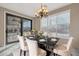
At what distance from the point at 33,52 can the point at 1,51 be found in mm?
644

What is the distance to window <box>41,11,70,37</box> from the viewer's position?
2.28 m

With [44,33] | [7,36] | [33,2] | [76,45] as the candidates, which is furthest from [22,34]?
[76,45]

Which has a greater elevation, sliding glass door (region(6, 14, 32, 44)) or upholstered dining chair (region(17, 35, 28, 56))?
sliding glass door (region(6, 14, 32, 44))

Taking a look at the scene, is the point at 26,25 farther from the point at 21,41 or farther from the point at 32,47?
the point at 32,47

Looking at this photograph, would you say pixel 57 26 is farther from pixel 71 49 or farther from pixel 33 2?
pixel 33 2

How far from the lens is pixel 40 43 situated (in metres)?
2.33

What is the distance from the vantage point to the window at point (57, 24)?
2281mm

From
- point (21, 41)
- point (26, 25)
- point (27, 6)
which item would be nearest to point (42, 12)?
point (27, 6)

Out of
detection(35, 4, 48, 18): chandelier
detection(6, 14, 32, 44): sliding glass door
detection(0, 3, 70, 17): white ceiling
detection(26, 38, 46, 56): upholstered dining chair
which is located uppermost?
detection(0, 3, 70, 17): white ceiling

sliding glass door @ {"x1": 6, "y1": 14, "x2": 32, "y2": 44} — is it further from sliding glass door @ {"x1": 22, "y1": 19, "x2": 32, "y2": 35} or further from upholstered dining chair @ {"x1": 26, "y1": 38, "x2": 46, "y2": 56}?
upholstered dining chair @ {"x1": 26, "y1": 38, "x2": 46, "y2": 56}

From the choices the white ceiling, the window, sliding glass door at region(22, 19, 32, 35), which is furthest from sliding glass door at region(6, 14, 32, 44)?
the window

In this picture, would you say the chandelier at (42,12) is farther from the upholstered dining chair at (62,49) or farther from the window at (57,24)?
the upholstered dining chair at (62,49)

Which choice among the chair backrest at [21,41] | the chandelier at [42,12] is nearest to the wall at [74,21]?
the chandelier at [42,12]

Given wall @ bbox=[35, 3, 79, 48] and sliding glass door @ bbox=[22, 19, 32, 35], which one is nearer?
wall @ bbox=[35, 3, 79, 48]
